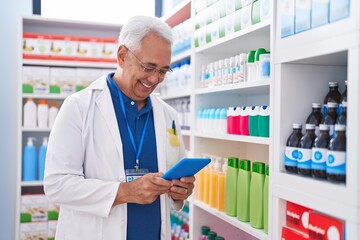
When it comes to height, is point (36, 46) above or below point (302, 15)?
above

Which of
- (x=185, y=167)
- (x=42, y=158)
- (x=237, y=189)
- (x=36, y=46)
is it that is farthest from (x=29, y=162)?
(x=185, y=167)

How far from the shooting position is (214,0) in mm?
2830

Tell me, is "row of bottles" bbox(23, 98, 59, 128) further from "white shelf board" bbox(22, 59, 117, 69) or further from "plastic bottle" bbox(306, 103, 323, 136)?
"plastic bottle" bbox(306, 103, 323, 136)

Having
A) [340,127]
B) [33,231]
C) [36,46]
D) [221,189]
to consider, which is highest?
[36,46]

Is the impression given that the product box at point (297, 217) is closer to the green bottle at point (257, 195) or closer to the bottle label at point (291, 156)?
the bottle label at point (291, 156)

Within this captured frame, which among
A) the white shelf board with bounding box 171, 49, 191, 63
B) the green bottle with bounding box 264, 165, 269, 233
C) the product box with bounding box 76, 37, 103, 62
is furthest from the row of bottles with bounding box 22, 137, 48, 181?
the green bottle with bounding box 264, 165, 269, 233

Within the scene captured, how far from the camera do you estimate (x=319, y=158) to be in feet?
5.35

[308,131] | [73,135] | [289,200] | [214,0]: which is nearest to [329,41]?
[308,131]

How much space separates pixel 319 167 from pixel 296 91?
41 centimetres

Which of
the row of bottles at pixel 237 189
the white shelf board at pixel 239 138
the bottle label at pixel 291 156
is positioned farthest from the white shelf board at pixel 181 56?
the bottle label at pixel 291 156

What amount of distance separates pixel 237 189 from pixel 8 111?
2791 mm

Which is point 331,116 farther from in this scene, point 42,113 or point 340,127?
point 42,113

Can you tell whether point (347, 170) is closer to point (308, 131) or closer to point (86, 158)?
point (308, 131)

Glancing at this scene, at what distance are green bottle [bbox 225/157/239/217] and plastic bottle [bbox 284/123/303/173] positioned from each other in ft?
2.26
